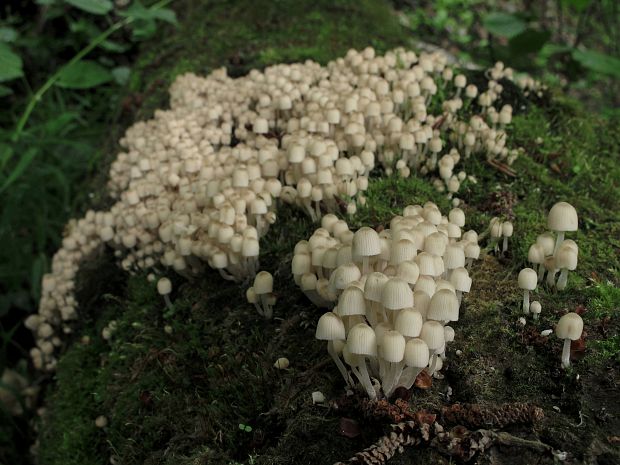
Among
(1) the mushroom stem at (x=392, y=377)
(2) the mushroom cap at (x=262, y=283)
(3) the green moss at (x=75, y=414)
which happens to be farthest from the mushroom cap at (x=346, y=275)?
(3) the green moss at (x=75, y=414)

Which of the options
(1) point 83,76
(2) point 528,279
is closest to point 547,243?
(2) point 528,279

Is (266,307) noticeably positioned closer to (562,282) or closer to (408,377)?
(408,377)

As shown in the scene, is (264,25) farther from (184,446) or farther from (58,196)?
(184,446)

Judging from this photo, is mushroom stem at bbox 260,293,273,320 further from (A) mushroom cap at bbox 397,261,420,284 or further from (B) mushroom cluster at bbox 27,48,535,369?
(A) mushroom cap at bbox 397,261,420,284

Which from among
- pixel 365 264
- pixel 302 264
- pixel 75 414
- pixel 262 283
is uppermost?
pixel 365 264

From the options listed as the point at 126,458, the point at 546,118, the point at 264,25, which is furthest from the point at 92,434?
the point at 264,25

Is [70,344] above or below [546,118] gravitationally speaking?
below
